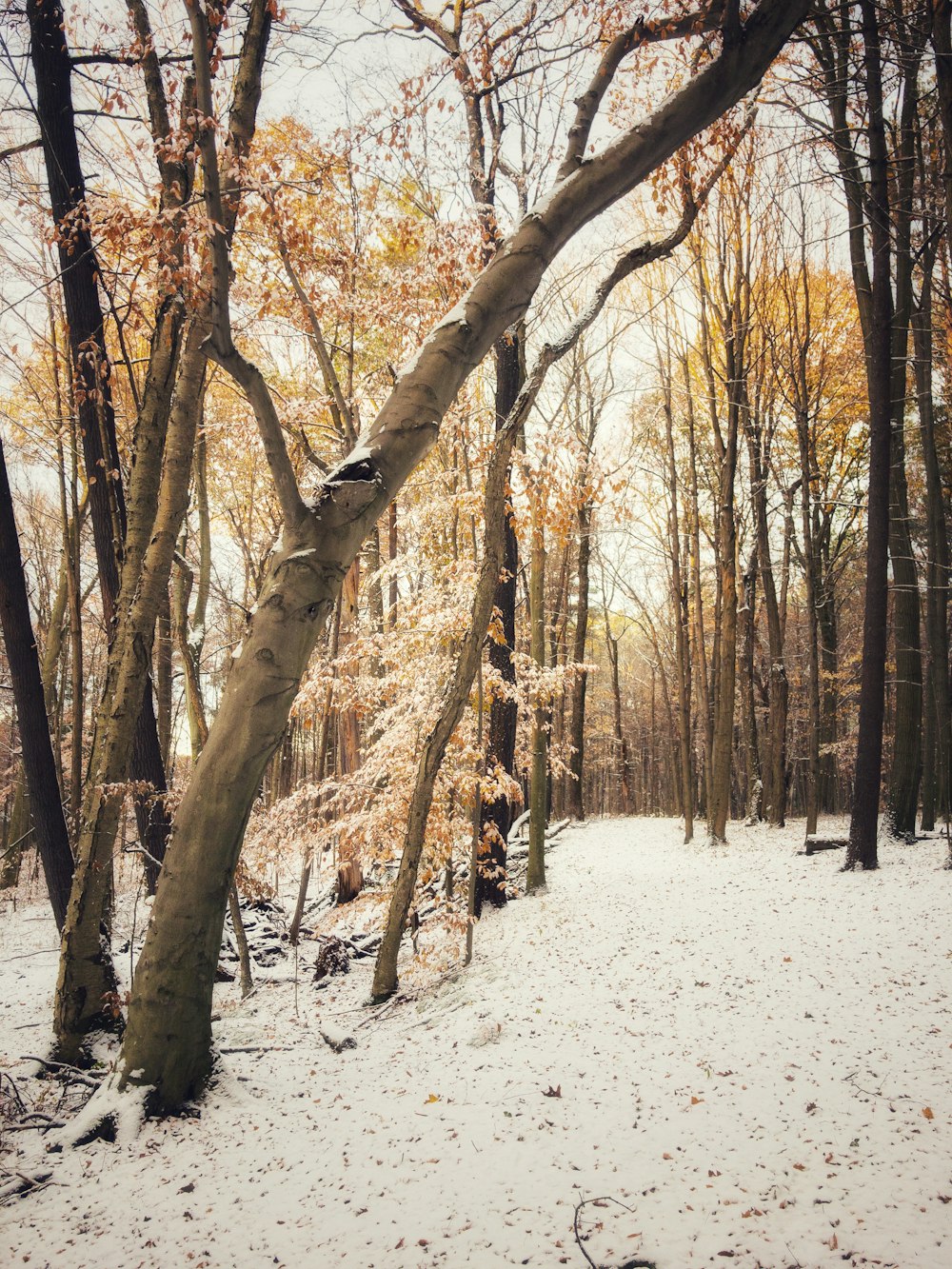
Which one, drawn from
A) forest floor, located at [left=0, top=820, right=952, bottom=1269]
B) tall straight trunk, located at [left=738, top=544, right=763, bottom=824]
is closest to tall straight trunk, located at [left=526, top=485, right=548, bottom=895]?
forest floor, located at [left=0, top=820, right=952, bottom=1269]

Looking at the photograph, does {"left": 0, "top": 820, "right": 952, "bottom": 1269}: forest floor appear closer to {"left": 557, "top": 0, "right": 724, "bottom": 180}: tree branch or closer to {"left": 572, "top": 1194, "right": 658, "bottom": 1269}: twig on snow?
{"left": 572, "top": 1194, "right": 658, "bottom": 1269}: twig on snow

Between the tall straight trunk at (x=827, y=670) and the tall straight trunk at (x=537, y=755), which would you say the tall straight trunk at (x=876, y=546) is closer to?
the tall straight trunk at (x=537, y=755)

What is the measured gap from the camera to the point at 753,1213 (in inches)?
97.6

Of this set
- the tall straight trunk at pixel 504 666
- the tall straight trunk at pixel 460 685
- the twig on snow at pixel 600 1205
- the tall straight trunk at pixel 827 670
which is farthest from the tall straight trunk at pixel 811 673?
the twig on snow at pixel 600 1205

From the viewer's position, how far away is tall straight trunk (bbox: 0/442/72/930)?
521 centimetres

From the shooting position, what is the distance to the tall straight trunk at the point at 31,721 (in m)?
5.21

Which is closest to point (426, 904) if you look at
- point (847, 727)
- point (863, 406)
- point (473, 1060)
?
point (473, 1060)

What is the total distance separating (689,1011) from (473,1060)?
5.10 feet

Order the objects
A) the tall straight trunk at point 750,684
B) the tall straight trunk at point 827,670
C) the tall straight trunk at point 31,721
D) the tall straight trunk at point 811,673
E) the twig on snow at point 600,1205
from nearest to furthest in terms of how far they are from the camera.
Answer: the twig on snow at point 600,1205
the tall straight trunk at point 31,721
the tall straight trunk at point 811,673
the tall straight trunk at point 750,684
the tall straight trunk at point 827,670


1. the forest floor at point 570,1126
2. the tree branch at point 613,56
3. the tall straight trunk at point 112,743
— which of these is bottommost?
the forest floor at point 570,1126

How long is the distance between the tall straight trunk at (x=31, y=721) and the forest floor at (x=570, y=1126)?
1229 mm

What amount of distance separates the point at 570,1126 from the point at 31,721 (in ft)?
16.7

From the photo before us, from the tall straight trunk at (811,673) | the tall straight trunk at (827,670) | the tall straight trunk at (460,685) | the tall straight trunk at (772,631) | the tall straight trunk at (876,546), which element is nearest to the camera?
the tall straight trunk at (460,685)

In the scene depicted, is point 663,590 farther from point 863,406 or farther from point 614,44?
point 614,44
